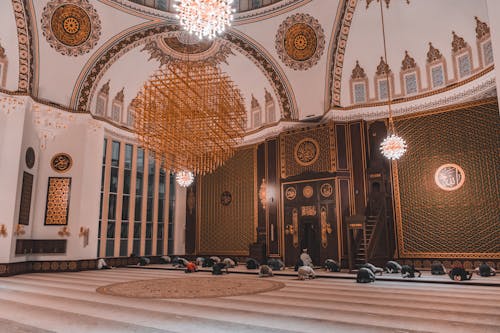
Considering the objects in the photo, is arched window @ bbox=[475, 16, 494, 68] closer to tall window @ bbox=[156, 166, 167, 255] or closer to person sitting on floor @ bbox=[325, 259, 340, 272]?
person sitting on floor @ bbox=[325, 259, 340, 272]

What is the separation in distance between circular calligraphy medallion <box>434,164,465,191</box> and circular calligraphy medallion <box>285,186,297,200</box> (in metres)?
4.15

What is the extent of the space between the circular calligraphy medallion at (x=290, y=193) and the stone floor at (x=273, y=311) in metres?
5.57

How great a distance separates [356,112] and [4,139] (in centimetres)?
1003

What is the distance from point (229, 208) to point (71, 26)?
316 inches

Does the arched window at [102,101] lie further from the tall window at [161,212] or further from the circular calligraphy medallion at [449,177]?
the circular calligraphy medallion at [449,177]

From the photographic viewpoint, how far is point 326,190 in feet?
39.0

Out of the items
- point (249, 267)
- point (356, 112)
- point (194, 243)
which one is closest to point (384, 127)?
point (356, 112)

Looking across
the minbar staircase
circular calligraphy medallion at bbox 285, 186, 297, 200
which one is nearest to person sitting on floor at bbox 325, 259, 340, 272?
the minbar staircase

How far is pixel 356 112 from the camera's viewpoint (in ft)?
39.9

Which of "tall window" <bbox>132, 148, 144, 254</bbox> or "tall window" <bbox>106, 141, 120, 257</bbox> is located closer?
"tall window" <bbox>106, 141, 120, 257</bbox>

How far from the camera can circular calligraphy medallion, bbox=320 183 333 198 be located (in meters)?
11.8

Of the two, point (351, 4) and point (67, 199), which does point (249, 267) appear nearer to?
point (67, 199)

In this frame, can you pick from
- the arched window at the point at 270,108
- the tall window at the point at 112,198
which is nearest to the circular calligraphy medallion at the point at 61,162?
the tall window at the point at 112,198

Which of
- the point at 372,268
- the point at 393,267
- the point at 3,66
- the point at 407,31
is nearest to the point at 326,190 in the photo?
the point at 393,267
